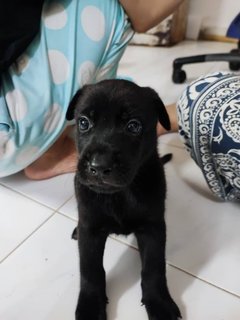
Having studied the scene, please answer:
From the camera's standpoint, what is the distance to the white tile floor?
716mm

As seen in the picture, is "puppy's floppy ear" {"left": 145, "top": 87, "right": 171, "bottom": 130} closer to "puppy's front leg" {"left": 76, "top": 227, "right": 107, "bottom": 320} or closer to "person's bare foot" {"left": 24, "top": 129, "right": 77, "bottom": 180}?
"puppy's front leg" {"left": 76, "top": 227, "right": 107, "bottom": 320}

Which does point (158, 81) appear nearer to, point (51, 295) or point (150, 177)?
point (150, 177)

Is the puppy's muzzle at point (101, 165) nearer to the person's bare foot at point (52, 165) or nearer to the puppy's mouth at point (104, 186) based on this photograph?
the puppy's mouth at point (104, 186)

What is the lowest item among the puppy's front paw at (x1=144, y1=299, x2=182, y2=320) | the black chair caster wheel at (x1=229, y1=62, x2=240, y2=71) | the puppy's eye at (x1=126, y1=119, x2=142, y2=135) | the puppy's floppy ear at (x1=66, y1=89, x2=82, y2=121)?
the black chair caster wheel at (x1=229, y1=62, x2=240, y2=71)

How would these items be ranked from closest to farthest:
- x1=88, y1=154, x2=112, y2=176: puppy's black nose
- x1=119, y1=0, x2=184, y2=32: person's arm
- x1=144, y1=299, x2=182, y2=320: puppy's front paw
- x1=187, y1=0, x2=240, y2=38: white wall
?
x1=88, y1=154, x2=112, y2=176: puppy's black nose → x1=144, y1=299, x2=182, y2=320: puppy's front paw → x1=119, y1=0, x2=184, y2=32: person's arm → x1=187, y1=0, x2=240, y2=38: white wall

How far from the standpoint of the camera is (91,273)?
69cm

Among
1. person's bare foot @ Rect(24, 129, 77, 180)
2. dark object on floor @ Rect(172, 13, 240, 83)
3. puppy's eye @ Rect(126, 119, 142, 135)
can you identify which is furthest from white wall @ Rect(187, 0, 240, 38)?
puppy's eye @ Rect(126, 119, 142, 135)

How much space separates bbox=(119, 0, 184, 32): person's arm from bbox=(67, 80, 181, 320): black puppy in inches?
18.8

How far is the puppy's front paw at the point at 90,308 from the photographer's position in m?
0.66

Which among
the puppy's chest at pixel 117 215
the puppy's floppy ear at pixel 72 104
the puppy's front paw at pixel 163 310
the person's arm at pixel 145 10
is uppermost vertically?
the person's arm at pixel 145 10

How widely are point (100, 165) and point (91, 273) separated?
0.26 metres

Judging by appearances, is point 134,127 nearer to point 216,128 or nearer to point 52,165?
point 216,128

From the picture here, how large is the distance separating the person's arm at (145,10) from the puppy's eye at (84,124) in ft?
1.84

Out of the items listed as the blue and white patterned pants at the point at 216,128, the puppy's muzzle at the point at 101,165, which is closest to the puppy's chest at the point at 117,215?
the puppy's muzzle at the point at 101,165
